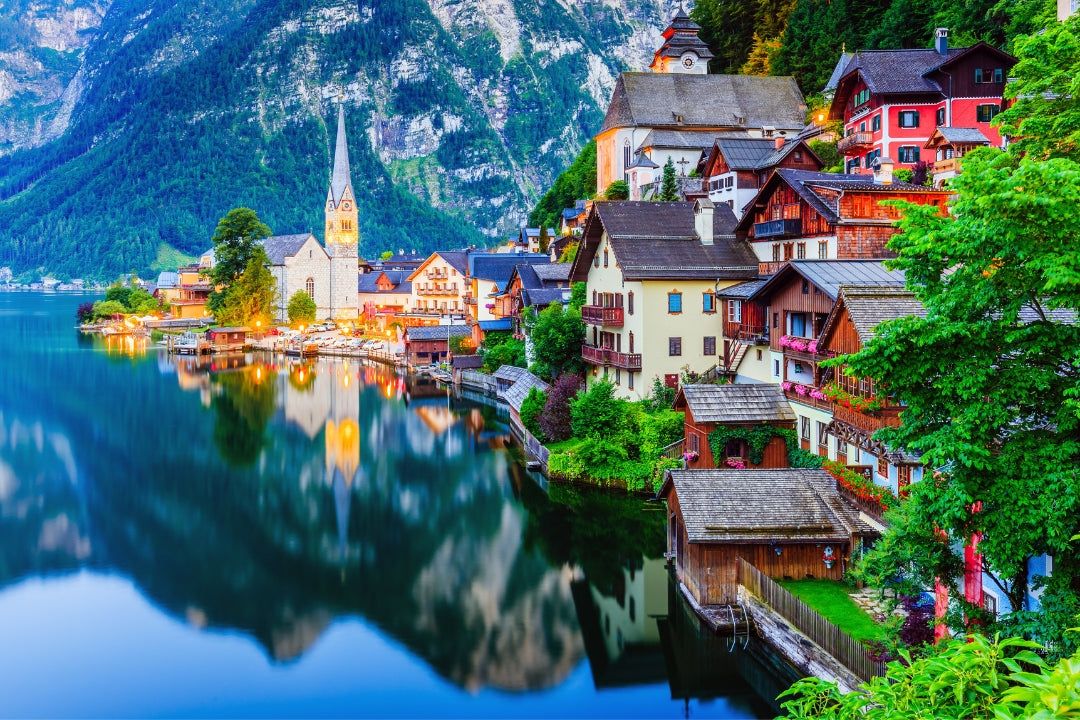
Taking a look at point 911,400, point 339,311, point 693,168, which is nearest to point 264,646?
point 911,400

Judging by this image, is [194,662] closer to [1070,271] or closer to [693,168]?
[1070,271]

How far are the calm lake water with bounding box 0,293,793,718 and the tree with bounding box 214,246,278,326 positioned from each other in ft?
185

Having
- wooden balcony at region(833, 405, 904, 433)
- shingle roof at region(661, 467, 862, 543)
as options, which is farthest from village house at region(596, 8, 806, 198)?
shingle roof at region(661, 467, 862, 543)

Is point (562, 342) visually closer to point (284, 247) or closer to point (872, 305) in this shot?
point (872, 305)

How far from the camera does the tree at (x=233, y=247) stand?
352 feet

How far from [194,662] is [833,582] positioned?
1540 cm

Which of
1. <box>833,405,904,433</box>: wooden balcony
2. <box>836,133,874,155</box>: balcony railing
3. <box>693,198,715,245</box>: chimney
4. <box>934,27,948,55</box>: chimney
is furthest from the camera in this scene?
<box>934,27,948,55</box>: chimney

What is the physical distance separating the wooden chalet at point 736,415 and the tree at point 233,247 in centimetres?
8719

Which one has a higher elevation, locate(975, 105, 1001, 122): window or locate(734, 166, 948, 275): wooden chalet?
locate(975, 105, 1001, 122): window

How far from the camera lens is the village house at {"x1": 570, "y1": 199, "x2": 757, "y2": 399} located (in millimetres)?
38219

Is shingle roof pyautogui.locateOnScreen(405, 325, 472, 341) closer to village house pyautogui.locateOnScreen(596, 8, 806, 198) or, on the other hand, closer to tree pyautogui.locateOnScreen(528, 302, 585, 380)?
village house pyautogui.locateOnScreen(596, 8, 806, 198)

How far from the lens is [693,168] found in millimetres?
66250

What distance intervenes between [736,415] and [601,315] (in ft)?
40.6

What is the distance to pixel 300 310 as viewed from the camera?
379 ft
